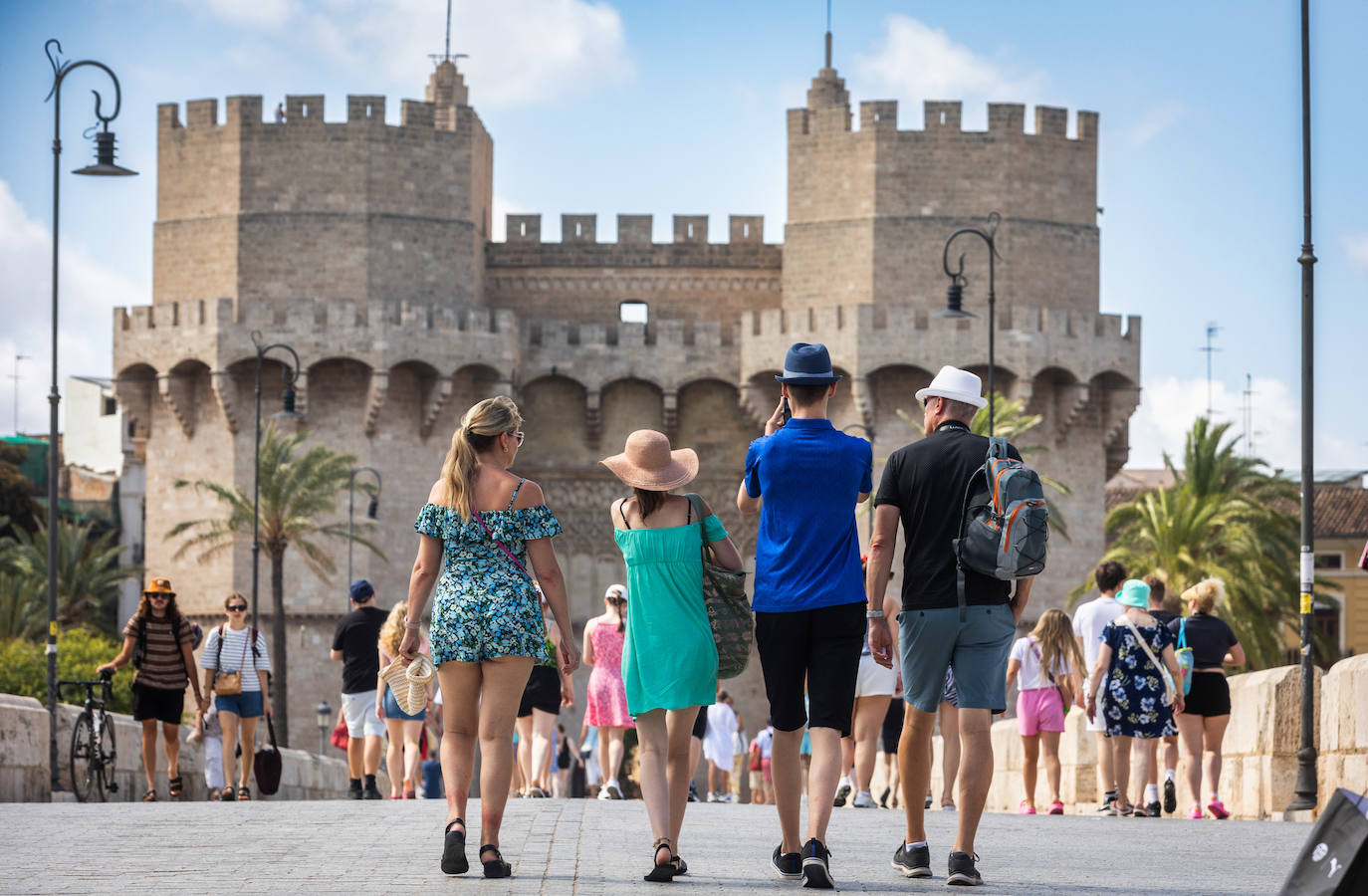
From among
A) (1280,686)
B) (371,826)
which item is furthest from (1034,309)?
(371,826)

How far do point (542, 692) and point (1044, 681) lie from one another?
341 cm

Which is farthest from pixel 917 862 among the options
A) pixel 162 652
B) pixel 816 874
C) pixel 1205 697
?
pixel 162 652

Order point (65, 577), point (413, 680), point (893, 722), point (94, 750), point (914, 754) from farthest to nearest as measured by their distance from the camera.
→ point (65, 577) → point (893, 722) → point (94, 750) → point (413, 680) → point (914, 754)

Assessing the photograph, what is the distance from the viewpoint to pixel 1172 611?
42.2 ft

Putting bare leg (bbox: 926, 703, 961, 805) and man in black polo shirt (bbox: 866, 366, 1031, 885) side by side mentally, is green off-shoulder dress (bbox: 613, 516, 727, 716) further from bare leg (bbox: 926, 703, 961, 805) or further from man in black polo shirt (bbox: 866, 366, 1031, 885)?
bare leg (bbox: 926, 703, 961, 805)

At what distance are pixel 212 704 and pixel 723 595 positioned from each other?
929 cm

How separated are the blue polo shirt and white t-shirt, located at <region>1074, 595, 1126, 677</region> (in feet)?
19.5

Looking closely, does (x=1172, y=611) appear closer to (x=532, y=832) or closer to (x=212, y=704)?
(x=532, y=832)

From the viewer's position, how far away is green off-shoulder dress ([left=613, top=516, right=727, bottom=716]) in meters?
7.31

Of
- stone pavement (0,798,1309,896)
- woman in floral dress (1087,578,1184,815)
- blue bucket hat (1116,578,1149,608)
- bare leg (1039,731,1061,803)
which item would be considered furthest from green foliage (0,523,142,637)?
blue bucket hat (1116,578,1149,608)

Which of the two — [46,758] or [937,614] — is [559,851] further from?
[46,758]

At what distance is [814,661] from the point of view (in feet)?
23.6

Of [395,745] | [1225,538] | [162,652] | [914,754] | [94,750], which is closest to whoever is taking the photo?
[914,754]

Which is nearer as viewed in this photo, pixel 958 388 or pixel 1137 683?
pixel 958 388
